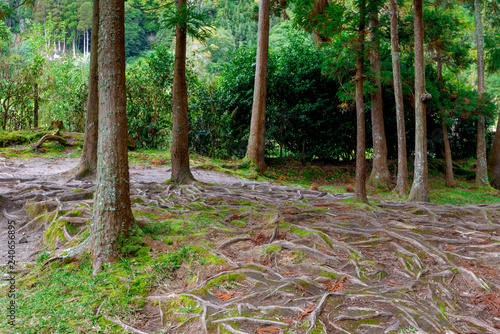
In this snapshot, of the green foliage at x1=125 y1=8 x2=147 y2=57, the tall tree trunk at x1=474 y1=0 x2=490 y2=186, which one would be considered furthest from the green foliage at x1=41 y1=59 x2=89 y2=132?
the green foliage at x1=125 y1=8 x2=147 y2=57

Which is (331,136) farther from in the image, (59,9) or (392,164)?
(59,9)

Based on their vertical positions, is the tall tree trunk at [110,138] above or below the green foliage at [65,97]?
below

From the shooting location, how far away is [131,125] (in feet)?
47.1

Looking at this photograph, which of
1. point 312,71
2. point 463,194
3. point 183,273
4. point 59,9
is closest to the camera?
point 183,273

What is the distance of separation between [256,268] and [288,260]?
0.51m

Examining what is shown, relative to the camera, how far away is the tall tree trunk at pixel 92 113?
7.22m

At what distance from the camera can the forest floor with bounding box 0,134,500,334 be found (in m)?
2.96

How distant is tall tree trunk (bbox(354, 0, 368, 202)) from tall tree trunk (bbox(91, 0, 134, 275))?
12.8 feet

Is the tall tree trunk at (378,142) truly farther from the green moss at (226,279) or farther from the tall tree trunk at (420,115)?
the green moss at (226,279)

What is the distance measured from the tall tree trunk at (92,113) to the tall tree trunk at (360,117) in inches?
212

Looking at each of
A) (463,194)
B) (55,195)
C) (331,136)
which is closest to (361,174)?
(55,195)

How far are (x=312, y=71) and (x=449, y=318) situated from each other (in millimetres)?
12074

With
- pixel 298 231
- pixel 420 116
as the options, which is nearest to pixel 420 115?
pixel 420 116

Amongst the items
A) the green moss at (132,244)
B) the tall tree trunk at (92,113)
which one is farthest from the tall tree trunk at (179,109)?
the green moss at (132,244)
